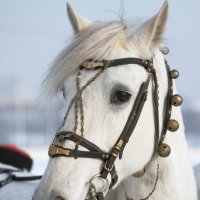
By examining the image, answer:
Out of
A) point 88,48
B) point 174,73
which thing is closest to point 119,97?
point 88,48

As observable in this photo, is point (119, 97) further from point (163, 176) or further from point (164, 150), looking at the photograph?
point (163, 176)

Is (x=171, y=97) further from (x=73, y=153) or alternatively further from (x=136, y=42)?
(x=73, y=153)

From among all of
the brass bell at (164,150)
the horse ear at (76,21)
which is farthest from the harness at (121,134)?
the horse ear at (76,21)

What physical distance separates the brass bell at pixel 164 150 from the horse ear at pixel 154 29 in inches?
14.4

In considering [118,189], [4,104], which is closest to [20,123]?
[4,104]

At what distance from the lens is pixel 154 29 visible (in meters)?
1.87

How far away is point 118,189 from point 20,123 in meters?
9.55

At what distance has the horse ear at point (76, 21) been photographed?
200 centimetres

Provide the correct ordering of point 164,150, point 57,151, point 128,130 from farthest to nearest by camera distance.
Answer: point 164,150
point 128,130
point 57,151

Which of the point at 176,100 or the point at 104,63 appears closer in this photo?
the point at 104,63

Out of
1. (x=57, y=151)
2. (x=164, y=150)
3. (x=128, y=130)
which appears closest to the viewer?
(x=57, y=151)

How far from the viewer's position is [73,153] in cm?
168

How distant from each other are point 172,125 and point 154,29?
36 centimetres

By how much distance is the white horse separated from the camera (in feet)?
5.55
